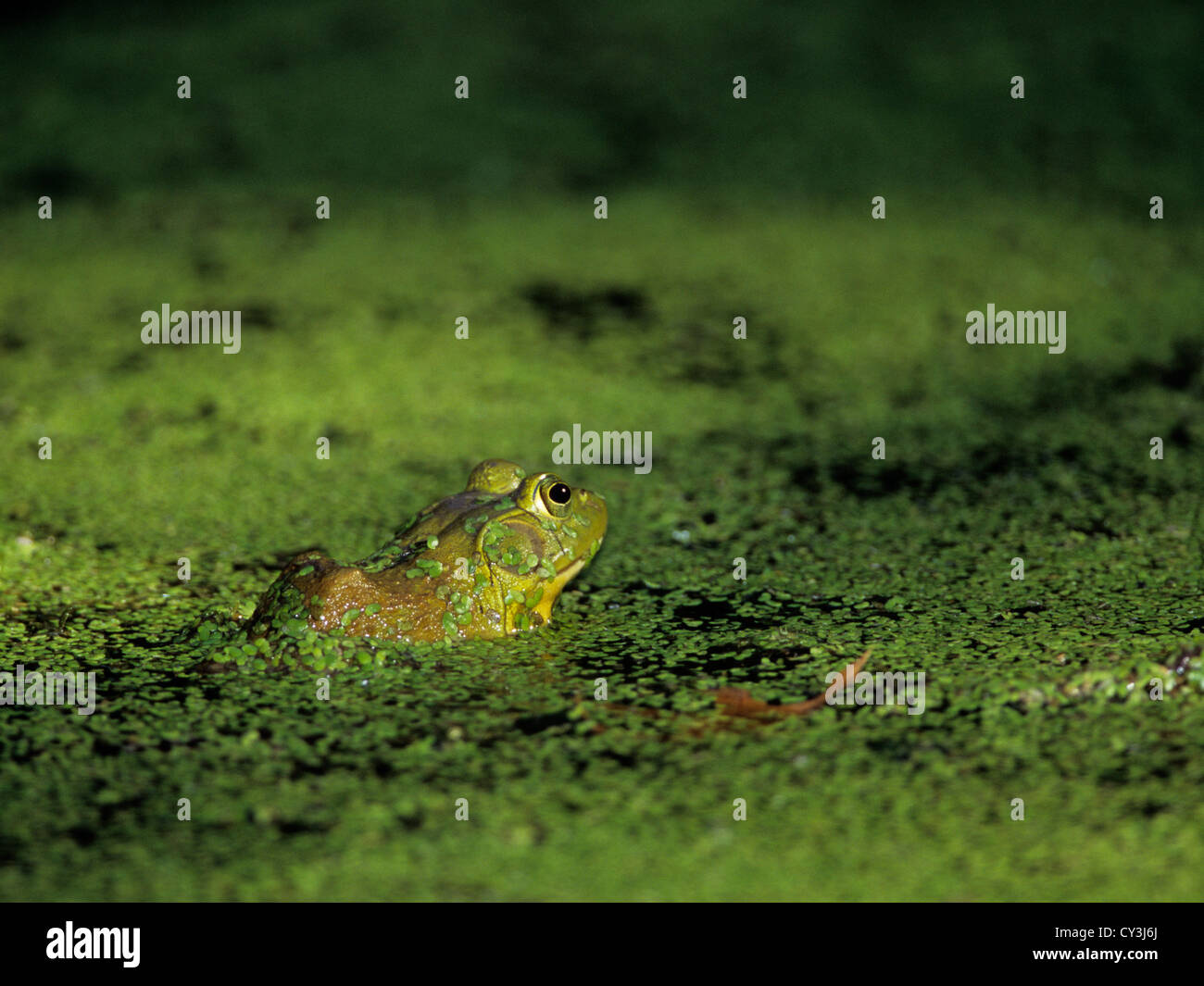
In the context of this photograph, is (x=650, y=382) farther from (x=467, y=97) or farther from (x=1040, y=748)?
(x=467, y=97)

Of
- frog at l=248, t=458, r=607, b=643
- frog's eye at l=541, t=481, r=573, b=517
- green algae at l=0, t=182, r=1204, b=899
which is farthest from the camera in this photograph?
frog's eye at l=541, t=481, r=573, b=517

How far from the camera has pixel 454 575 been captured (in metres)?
2.97

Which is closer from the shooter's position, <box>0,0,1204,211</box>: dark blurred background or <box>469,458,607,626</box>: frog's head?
<box>469,458,607,626</box>: frog's head

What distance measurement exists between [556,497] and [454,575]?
28 centimetres

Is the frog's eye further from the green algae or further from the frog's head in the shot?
the green algae

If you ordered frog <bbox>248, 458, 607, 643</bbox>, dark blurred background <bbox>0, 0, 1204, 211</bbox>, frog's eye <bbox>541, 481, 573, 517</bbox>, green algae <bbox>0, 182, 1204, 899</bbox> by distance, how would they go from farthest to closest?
1. dark blurred background <bbox>0, 0, 1204, 211</bbox>
2. frog's eye <bbox>541, 481, 573, 517</bbox>
3. frog <bbox>248, 458, 607, 643</bbox>
4. green algae <bbox>0, 182, 1204, 899</bbox>

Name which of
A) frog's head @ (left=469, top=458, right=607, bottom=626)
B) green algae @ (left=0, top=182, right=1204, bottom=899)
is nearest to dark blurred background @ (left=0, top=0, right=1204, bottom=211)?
green algae @ (left=0, top=182, right=1204, bottom=899)

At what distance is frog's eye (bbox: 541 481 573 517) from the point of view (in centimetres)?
304

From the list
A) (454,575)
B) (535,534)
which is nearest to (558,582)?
(535,534)

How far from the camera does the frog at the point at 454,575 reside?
115 inches

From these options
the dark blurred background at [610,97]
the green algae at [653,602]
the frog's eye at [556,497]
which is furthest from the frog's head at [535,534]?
the dark blurred background at [610,97]

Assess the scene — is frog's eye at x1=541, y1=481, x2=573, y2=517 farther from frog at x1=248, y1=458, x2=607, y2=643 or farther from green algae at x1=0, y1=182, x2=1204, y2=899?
green algae at x1=0, y1=182, x2=1204, y2=899

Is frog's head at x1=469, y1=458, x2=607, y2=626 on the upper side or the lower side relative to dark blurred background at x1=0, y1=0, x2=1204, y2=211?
lower

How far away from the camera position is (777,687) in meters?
2.82
